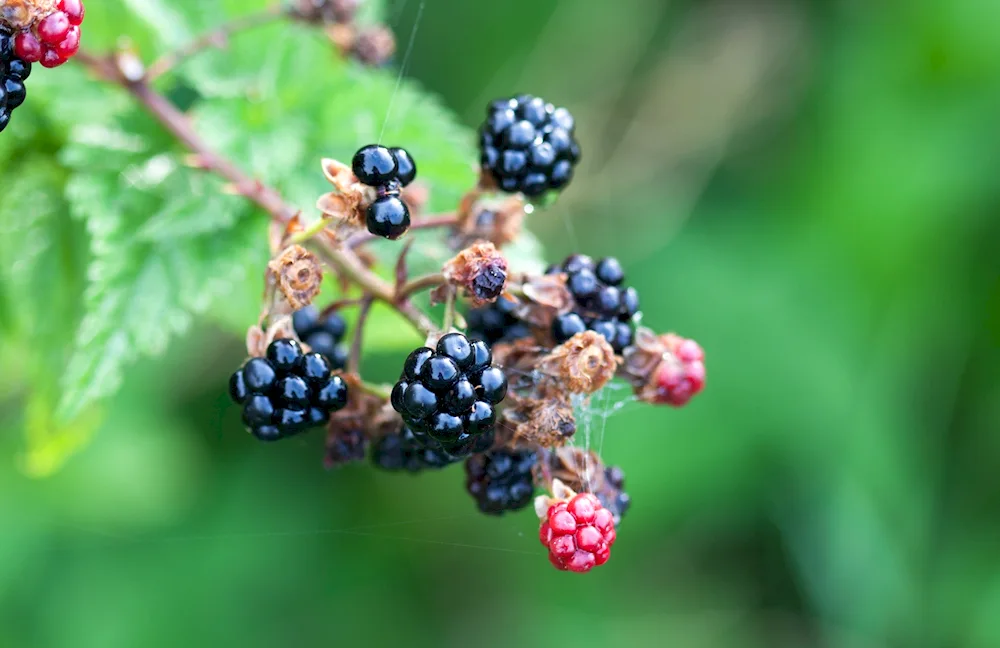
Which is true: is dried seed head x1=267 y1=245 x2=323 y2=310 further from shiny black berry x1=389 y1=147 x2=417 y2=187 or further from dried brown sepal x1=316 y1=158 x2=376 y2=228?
shiny black berry x1=389 y1=147 x2=417 y2=187

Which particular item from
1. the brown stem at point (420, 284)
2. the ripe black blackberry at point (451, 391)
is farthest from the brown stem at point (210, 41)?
the ripe black blackberry at point (451, 391)

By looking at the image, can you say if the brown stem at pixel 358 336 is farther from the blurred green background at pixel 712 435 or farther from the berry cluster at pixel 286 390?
the blurred green background at pixel 712 435

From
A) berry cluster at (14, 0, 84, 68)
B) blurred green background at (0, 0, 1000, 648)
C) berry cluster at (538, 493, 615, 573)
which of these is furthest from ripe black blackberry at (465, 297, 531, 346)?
blurred green background at (0, 0, 1000, 648)

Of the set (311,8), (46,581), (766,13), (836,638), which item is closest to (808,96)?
(766,13)

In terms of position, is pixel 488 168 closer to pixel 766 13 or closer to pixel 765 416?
pixel 765 416

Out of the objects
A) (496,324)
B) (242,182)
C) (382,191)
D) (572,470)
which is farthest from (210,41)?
(572,470)

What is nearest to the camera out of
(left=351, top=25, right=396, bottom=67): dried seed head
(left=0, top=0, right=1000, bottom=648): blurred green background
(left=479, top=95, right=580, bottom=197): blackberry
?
(left=479, top=95, right=580, bottom=197): blackberry

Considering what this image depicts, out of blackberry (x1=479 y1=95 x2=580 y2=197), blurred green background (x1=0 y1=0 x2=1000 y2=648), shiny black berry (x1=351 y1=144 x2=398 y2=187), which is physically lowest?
blurred green background (x1=0 y1=0 x2=1000 y2=648)
